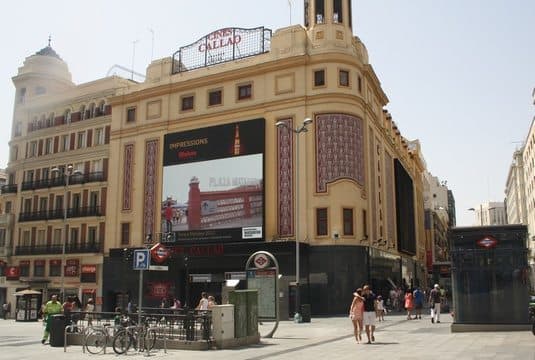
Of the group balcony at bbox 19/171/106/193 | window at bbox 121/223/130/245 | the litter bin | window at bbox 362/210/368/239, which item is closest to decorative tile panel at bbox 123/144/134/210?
window at bbox 121/223/130/245

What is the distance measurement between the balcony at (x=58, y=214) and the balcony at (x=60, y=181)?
2.40m

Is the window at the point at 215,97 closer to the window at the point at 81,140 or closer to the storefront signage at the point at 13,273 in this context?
the window at the point at 81,140

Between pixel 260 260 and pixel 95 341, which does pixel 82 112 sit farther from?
pixel 95 341

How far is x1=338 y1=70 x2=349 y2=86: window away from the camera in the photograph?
4039cm

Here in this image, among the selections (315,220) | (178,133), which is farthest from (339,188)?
(178,133)

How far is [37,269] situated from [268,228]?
25.5 meters

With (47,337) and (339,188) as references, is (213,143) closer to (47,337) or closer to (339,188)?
(339,188)

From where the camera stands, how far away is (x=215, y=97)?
146ft

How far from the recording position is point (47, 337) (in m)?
21.3

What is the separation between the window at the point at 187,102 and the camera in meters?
45.5

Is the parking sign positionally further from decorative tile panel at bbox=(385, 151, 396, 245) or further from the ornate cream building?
decorative tile panel at bbox=(385, 151, 396, 245)

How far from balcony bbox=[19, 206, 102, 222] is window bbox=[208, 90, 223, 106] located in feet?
46.6

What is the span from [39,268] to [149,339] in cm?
4000

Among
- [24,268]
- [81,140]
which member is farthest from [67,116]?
[24,268]
